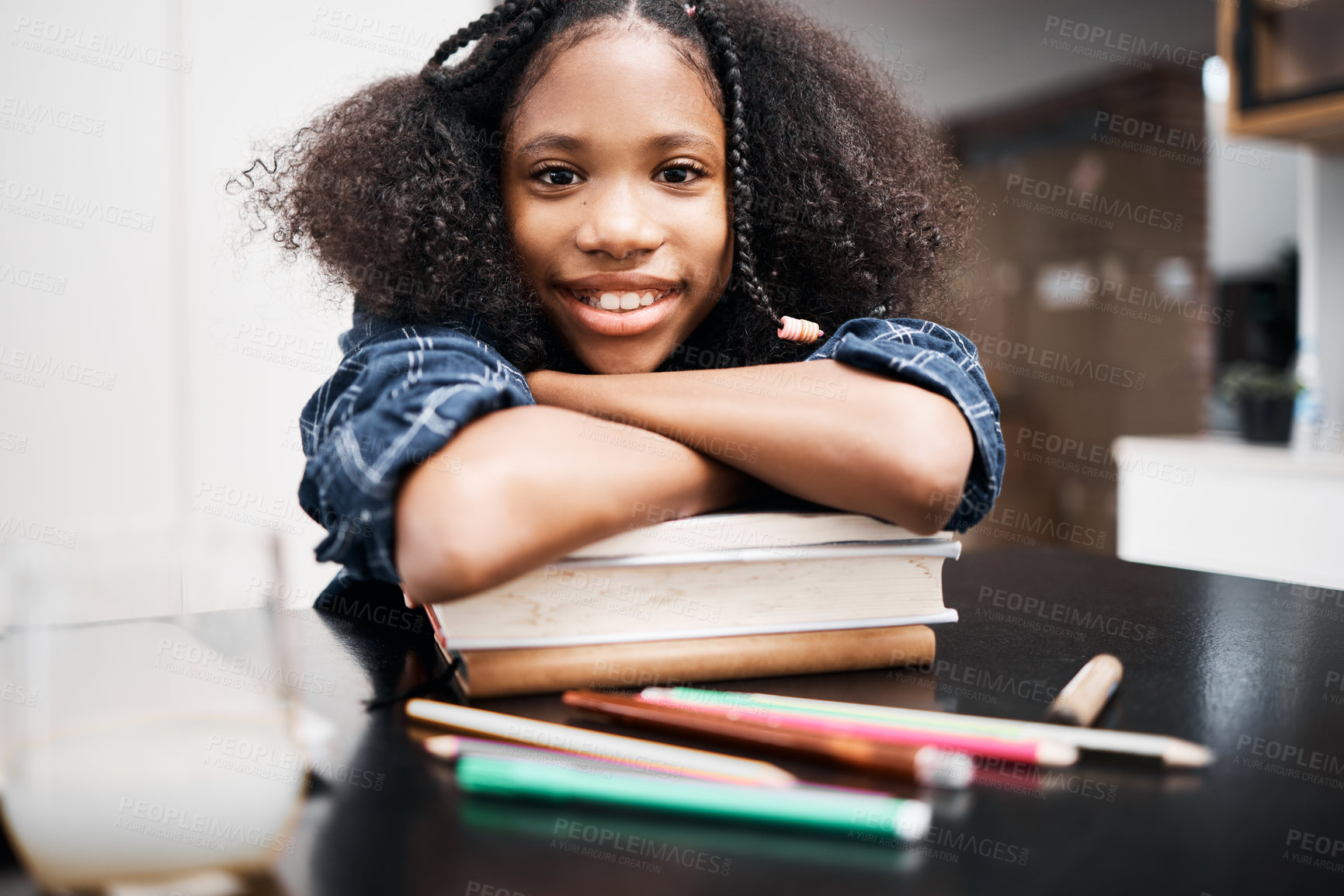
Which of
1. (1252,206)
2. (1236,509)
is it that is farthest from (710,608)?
(1252,206)

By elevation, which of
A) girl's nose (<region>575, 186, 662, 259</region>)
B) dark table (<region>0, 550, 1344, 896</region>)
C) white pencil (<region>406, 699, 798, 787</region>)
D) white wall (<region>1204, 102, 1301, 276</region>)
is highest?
white wall (<region>1204, 102, 1301, 276</region>)

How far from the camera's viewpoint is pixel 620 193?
74 centimetres

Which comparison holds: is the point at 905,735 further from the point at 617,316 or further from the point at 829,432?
the point at 617,316

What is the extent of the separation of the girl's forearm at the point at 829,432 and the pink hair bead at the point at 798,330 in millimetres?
177

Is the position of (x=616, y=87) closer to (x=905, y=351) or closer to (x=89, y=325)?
(x=905, y=351)

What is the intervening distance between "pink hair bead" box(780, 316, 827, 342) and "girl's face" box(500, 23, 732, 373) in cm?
7

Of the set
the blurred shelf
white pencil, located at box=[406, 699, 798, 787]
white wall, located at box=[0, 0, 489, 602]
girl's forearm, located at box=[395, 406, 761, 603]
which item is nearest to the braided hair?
girl's forearm, located at box=[395, 406, 761, 603]

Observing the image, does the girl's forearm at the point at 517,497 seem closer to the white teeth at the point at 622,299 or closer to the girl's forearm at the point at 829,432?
the girl's forearm at the point at 829,432

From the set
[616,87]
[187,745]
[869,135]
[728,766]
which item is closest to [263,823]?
[187,745]

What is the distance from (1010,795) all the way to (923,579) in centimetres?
21

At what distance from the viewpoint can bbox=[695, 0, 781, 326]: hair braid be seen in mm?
783

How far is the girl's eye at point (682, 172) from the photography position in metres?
0.76

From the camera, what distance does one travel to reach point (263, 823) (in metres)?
0.31

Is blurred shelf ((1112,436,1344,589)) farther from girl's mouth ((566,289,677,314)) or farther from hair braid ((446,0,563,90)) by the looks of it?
hair braid ((446,0,563,90))
